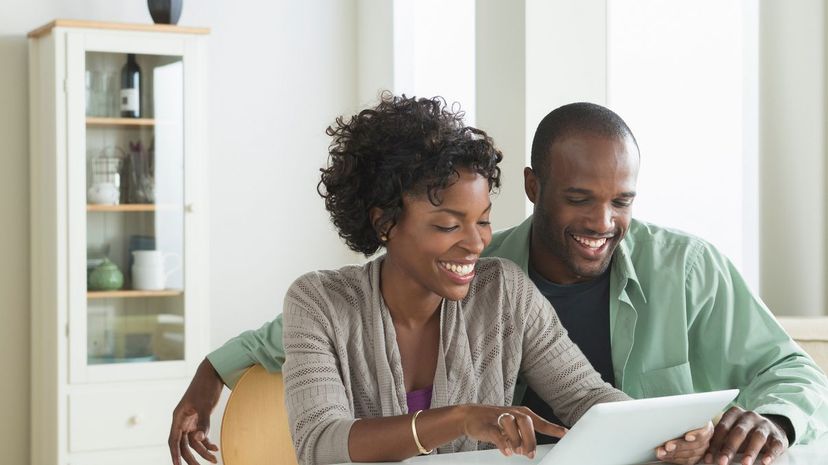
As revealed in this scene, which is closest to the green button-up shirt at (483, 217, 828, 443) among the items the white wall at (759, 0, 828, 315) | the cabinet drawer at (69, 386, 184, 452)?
the white wall at (759, 0, 828, 315)

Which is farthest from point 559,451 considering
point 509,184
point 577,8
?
point 577,8

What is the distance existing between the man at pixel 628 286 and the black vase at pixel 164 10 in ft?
7.46

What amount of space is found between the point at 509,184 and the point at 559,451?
1647 mm

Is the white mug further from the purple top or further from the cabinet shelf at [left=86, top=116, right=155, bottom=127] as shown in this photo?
the purple top

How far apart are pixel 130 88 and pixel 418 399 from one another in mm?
2533

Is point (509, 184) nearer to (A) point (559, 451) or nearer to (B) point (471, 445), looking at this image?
(B) point (471, 445)

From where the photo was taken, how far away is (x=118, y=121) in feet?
12.6

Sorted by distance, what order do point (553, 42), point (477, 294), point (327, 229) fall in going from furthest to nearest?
point (327, 229), point (553, 42), point (477, 294)

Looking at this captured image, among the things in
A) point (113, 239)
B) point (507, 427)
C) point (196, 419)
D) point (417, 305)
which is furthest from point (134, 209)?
point (507, 427)

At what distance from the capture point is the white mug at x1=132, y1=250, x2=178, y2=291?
393cm

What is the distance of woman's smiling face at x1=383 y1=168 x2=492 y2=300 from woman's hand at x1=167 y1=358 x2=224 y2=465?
48 cm

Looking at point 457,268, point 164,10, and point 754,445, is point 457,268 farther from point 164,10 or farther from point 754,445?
point 164,10

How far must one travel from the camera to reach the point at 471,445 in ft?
5.51

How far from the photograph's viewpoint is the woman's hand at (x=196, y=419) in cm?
183
